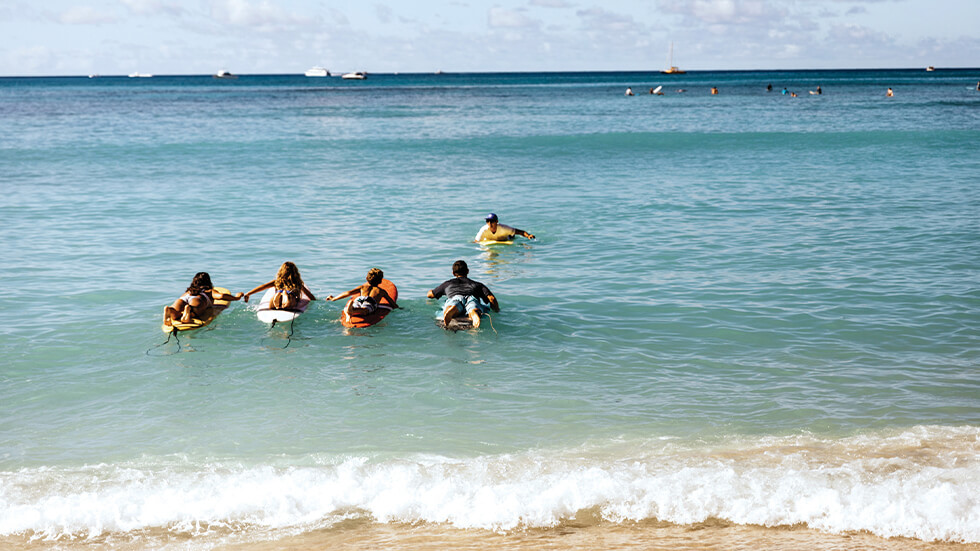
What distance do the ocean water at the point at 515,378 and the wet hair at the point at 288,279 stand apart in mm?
596

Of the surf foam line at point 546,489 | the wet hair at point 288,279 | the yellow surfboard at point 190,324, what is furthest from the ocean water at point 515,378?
the wet hair at point 288,279


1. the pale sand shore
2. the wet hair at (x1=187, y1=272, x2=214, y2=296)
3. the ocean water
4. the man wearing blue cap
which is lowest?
the pale sand shore

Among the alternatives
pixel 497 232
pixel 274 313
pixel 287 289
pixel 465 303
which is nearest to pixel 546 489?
pixel 465 303

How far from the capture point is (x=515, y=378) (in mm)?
10297

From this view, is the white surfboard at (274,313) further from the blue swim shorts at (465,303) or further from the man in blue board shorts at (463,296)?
the blue swim shorts at (465,303)

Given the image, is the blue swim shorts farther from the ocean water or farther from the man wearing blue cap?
the man wearing blue cap

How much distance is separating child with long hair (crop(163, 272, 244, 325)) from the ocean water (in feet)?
0.99

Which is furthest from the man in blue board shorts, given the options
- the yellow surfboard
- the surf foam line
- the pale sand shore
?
the pale sand shore

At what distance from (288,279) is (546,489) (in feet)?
21.2

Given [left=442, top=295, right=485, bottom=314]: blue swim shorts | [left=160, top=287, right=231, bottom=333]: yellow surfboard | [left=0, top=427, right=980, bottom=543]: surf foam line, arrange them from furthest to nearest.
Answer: [left=442, top=295, right=485, bottom=314]: blue swim shorts
[left=160, top=287, right=231, bottom=333]: yellow surfboard
[left=0, top=427, right=980, bottom=543]: surf foam line

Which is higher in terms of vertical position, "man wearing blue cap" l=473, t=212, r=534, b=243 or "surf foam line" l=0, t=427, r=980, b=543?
"man wearing blue cap" l=473, t=212, r=534, b=243

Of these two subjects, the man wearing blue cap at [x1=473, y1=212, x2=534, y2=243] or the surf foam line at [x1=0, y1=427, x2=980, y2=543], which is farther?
the man wearing blue cap at [x1=473, y1=212, x2=534, y2=243]

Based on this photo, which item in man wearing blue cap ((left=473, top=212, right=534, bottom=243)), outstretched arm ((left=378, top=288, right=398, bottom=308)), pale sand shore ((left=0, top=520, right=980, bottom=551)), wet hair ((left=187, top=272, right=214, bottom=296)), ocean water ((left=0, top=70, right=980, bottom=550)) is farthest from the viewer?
man wearing blue cap ((left=473, top=212, right=534, bottom=243))

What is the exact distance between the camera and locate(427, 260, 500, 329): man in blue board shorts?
473 inches
